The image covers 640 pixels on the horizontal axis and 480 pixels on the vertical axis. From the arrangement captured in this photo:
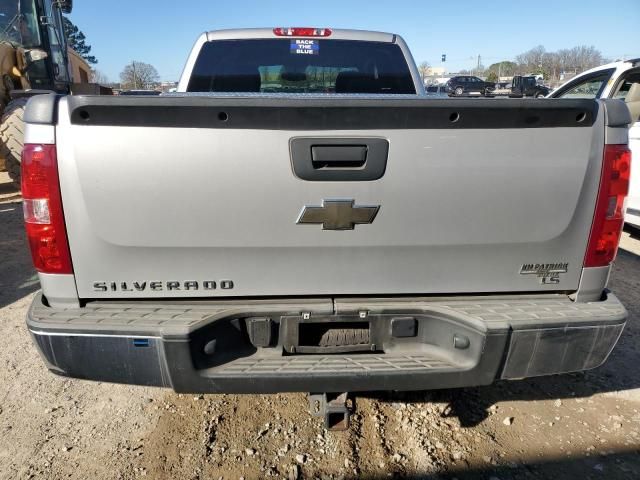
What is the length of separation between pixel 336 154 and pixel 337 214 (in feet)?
0.81

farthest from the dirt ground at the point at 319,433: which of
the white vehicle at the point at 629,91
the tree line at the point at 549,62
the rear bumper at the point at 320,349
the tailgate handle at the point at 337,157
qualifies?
the tree line at the point at 549,62

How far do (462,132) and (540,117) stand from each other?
33cm

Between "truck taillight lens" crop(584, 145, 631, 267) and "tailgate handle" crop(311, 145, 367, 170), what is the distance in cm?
105

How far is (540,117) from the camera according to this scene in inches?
76.4

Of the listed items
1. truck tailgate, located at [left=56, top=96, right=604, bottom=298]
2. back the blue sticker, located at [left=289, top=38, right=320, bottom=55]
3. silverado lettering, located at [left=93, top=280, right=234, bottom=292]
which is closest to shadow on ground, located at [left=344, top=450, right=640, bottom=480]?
truck tailgate, located at [left=56, top=96, right=604, bottom=298]

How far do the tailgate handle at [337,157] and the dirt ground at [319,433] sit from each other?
1524 mm

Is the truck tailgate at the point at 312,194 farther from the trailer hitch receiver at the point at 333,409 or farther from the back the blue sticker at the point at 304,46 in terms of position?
the back the blue sticker at the point at 304,46

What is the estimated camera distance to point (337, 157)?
1915 mm

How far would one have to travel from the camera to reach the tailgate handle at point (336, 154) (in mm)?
1906

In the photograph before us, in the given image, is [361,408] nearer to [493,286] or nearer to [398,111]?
[493,286]

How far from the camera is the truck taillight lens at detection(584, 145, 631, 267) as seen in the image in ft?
6.56

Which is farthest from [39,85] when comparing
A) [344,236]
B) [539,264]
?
[539,264]

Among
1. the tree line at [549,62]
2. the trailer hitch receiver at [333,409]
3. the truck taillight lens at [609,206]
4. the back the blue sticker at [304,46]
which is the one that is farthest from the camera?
the tree line at [549,62]

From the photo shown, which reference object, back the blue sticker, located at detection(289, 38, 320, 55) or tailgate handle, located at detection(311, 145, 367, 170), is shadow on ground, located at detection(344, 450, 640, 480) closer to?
tailgate handle, located at detection(311, 145, 367, 170)
